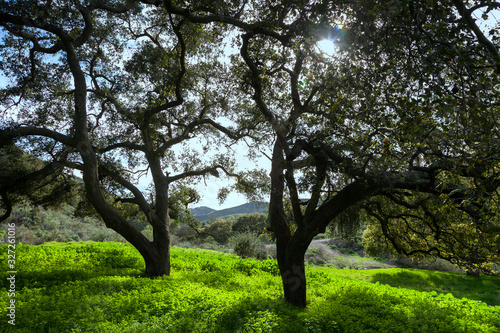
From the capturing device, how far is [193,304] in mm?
7254

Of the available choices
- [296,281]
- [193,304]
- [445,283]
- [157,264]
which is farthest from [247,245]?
[193,304]

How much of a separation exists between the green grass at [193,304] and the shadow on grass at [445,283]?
10.1m

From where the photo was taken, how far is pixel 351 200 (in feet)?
24.3

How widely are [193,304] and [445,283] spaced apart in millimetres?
20940

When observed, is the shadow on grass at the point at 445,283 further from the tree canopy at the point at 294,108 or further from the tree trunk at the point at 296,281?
the tree trunk at the point at 296,281

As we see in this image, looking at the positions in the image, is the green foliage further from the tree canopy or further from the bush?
the tree canopy

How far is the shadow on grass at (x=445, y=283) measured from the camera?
1786 cm

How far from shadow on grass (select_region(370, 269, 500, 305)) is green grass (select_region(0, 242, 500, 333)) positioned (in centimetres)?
1013

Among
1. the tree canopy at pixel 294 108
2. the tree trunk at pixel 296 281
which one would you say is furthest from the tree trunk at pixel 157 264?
the tree trunk at pixel 296 281

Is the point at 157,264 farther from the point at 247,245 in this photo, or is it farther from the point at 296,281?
the point at 247,245

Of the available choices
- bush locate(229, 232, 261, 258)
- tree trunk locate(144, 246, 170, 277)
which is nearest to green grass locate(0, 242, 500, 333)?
tree trunk locate(144, 246, 170, 277)

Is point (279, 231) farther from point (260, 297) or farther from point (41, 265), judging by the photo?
point (41, 265)

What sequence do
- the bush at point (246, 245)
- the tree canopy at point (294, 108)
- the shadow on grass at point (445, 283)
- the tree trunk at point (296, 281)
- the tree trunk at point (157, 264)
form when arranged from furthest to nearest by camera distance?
1. the bush at point (246, 245)
2. the shadow on grass at point (445, 283)
3. the tree trunk at point (157, 264)
4. the tree trunk at point (296, 281)
5. the tree canopy at point (294, 108)

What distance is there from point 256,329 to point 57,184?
11.0 m
